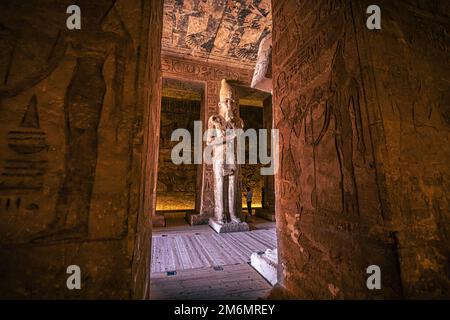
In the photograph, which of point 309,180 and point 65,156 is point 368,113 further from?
point 65,156

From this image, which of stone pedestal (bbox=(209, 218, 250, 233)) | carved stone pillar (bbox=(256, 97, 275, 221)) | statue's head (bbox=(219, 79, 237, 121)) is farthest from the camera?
carved stone pillar (bbox=(256, 97, 275, 221))

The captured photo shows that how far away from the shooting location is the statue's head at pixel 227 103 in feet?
18.0

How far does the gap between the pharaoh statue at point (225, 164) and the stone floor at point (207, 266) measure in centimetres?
76

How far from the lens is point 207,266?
2766 mm

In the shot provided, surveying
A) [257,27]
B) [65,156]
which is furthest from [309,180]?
[257,27]

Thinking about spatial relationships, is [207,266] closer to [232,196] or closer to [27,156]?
[27,156]

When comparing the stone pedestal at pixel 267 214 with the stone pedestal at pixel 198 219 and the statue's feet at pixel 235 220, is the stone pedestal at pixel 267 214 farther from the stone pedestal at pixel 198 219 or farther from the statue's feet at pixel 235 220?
the stone pedestal at pixel 198 219

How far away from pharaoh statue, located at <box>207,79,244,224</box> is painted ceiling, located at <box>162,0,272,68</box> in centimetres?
232

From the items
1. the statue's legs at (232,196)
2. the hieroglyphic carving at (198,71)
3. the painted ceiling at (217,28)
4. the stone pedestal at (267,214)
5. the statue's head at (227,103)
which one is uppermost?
the painted ceiling at (217,28)

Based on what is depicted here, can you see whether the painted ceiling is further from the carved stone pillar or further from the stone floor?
the stone floor

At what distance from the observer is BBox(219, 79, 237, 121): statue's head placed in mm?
5489

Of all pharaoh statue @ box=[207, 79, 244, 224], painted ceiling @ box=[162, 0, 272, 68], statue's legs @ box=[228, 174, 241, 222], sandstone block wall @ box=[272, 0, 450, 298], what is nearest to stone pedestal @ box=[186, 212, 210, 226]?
pharaoh statue @ box=[207, 79, 244, 224]

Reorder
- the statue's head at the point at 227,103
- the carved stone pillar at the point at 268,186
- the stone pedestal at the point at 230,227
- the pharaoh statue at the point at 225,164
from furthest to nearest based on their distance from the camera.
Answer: the carved stone pillar at the point at 268,186, the statue's head at the point at 227,103, the pharaoh statue at the point at 225,164, the stone pedestal at the point at 230,227

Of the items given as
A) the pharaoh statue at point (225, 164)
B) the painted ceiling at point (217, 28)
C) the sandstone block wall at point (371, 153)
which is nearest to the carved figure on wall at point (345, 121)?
the sandstone block wall at point (371, 153)
